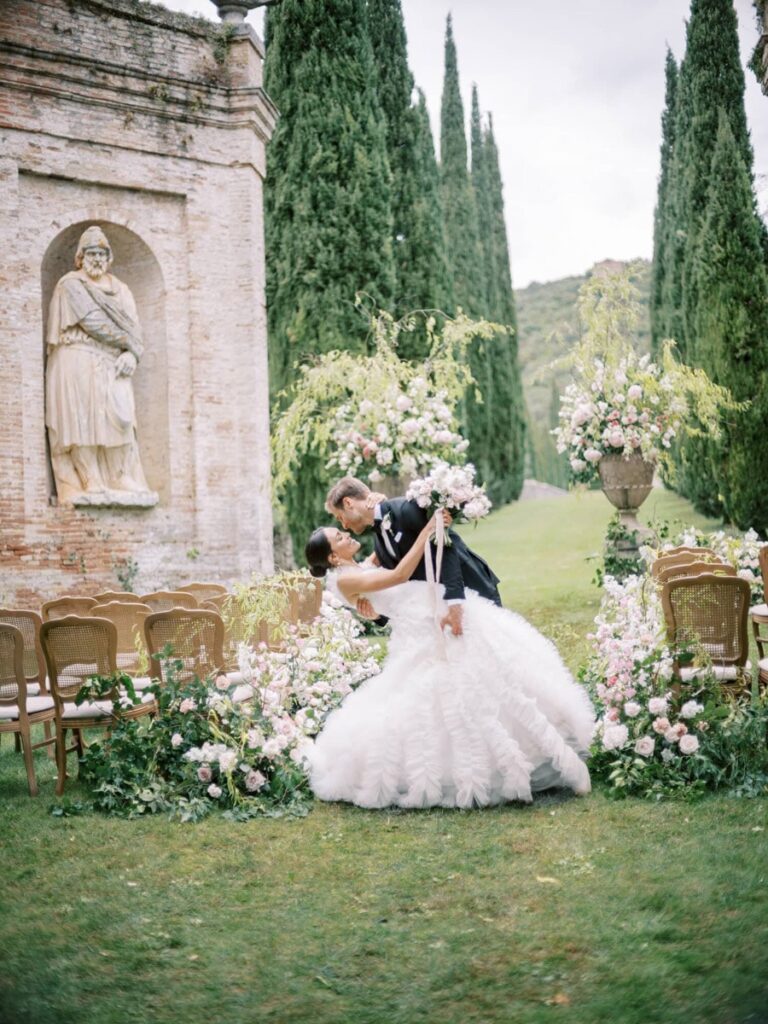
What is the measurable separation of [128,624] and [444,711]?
335 cm

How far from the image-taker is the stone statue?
11086 millimetres

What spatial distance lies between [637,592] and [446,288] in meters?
17.1

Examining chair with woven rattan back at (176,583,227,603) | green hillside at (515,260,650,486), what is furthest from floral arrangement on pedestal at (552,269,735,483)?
green hillside at (515,260,650,486)

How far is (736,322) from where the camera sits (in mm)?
16891

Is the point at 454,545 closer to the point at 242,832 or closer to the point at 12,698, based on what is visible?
the point at 242,832

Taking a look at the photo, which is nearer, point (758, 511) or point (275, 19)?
point (275, 19)

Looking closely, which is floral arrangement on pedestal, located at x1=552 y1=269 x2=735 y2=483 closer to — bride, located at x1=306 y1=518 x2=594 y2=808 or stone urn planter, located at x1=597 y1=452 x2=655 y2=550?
stone urn planter, located at x1=597 y1=452 x2=655 y2=550

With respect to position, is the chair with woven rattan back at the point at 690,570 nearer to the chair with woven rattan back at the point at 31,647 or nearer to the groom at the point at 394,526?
the groom at the point at 394,526

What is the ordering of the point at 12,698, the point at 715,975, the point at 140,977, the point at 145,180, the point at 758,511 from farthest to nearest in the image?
the point at 758,511 → the point at 145,180 → the point at 12,698 → the point at 140,977 → the point at 715,975

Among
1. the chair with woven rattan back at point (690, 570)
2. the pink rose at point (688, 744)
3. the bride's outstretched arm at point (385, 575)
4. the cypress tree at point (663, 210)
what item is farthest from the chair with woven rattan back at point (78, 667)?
the cypress tree at point (663, 210)

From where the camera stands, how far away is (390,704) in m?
5.50

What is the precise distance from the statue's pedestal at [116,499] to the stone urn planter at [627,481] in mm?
5364

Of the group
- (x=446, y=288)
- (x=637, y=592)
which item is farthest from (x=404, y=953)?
(x=446, y=288)

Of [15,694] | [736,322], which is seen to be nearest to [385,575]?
[15,694]
